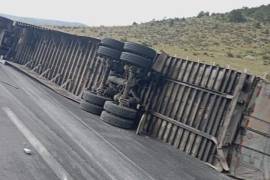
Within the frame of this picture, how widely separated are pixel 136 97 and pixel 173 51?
1197 inches

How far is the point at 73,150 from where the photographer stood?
30.1ft

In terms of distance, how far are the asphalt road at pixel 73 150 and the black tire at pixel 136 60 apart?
2.68 m

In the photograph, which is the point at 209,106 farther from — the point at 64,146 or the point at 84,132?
the point at 64,146

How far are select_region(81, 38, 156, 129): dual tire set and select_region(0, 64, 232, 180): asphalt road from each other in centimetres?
62

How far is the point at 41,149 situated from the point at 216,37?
48.4 metres

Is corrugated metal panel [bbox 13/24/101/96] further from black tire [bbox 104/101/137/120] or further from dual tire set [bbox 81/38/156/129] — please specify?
black tire [bbox 104/101/137/120]

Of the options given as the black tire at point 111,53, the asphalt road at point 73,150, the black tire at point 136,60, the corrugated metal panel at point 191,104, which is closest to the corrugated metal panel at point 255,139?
the corrugated metal panel at point 191,104

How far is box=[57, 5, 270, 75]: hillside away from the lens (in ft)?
132

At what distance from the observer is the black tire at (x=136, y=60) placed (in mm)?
15445

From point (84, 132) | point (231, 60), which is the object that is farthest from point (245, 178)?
point (231, 60)

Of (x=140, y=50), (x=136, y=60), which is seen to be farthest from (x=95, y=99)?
(x=140, y=50)

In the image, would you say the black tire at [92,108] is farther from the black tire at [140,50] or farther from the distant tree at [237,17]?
the distant tree at [237,17]

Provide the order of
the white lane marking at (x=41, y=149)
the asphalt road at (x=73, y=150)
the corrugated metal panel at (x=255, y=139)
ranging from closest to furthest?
the white lane marking at (x=41, y=149)
the asphalt road at (x=73, y=150)
the corrugated metal panel at (x=255, y=139)

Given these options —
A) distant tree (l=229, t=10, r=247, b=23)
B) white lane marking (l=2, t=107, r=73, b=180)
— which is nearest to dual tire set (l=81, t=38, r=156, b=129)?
white lane marking (l=2, t=107, r=73, b=180)
